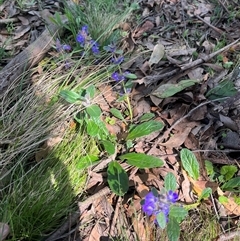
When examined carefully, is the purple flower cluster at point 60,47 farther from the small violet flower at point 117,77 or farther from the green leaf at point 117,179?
the green leaf at point 117,179

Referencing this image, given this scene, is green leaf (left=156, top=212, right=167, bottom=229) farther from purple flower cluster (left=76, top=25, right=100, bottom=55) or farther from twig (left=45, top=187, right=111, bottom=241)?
purple flower cluster (left=76, top=25, right=100, bottom=55)

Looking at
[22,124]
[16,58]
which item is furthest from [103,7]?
[22,124]

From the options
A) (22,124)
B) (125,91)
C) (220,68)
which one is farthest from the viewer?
(220,68)

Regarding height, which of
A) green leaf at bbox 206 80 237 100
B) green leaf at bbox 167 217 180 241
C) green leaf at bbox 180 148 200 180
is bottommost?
green leaf at bbox 206 80 237 100

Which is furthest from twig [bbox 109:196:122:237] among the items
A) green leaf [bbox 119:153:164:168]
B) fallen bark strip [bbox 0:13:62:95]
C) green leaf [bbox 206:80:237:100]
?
fallen bark strip [bbox 0:13:62:95]

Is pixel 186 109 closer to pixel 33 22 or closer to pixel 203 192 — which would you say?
pixel 203 192

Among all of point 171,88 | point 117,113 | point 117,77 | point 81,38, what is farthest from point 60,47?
point 171,88
